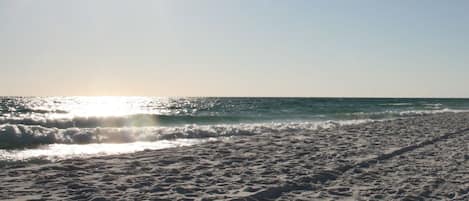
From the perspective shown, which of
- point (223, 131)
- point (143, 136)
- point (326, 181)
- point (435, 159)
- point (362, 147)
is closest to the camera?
point (326, 181)

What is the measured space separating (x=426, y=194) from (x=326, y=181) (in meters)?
1.89

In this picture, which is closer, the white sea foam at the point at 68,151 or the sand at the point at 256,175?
the sand at the point at 256,175

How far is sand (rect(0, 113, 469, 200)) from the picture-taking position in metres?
7.24

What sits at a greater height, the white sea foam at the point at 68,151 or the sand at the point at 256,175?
the sand at the point at 256,175

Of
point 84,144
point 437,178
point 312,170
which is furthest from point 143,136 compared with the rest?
point 437,178

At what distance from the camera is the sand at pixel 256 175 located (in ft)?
23.8

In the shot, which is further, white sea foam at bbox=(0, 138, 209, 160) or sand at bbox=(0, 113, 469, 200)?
white sea foam at bbox=(0, 138, 209, 160)

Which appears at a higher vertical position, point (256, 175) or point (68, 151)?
point (256, 175)

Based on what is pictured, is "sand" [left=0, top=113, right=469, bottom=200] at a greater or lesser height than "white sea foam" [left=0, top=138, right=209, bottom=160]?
greater

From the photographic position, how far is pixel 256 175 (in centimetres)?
877

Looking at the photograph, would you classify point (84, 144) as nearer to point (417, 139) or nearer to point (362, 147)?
point (362, 147)

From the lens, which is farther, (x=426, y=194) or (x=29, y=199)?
(x=426, y=194)

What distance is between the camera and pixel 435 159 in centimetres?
1097

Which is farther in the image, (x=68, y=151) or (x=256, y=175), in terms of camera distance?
(x=68, y=151)
